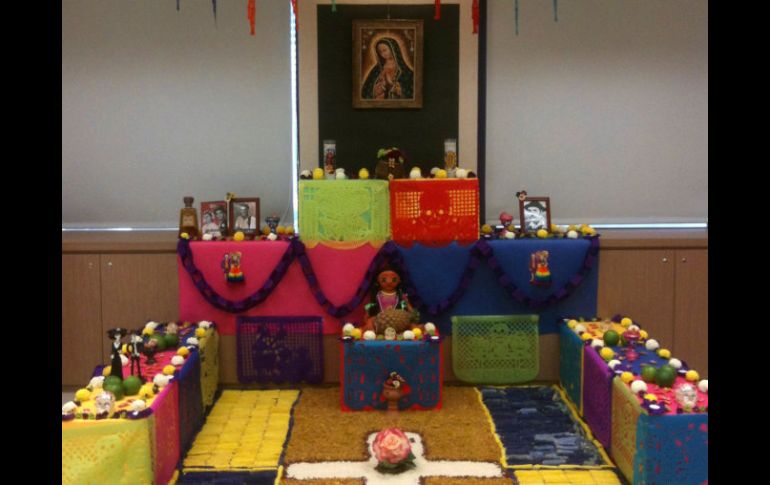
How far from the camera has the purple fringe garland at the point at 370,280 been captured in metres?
5.21

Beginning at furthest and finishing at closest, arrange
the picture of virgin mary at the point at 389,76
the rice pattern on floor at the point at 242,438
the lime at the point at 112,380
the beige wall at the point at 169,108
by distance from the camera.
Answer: the beige wall at the point at 169,108, the picture of virgin mary at the point at 389,76, the rice pattern on floor at the point at 242,438, the lime at the point at 112,380

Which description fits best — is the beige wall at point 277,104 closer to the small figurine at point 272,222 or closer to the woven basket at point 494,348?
the small figurine at point 272,222

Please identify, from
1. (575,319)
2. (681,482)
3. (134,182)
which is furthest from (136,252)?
(681,482)

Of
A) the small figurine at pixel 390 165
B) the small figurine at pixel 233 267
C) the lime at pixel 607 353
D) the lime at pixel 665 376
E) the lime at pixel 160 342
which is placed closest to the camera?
the lime at pixel 665 376

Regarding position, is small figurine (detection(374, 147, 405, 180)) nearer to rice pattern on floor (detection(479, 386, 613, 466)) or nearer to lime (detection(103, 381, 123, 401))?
rice pattern on floor (detection(479, 386, 613, 466))

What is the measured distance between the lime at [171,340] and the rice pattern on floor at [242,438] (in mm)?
523

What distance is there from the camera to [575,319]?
17.6 feet

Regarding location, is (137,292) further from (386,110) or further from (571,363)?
(571,363)

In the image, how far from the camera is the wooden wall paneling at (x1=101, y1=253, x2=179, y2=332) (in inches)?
210

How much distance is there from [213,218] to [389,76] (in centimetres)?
167

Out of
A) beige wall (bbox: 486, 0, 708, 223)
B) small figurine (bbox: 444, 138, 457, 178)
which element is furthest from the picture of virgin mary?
beige wall (bbox: 486, 0, 708, 223)

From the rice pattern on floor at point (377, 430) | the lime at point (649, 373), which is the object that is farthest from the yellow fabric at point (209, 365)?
the lime at point (649, 373)

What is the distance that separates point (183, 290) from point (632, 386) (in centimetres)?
306

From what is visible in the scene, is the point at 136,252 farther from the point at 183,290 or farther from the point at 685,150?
the point at 685,150
